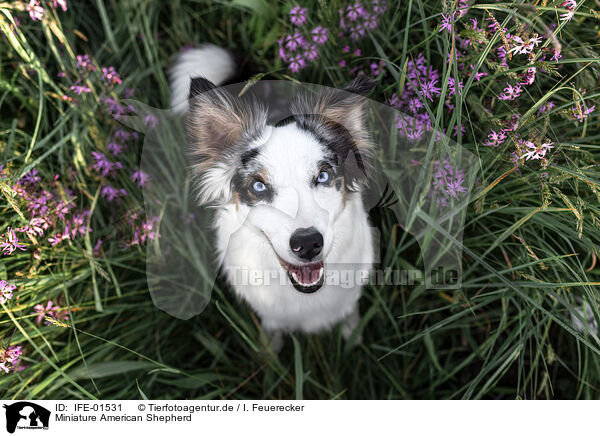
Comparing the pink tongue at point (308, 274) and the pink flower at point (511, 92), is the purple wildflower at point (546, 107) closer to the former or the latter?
the pink flower at point (511, 92)

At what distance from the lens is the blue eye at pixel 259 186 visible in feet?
4.28

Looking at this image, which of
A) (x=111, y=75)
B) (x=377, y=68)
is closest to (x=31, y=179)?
(x=111, y=75)

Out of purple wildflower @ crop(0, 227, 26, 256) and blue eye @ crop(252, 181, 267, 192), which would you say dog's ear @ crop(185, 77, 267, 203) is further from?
purple wildflower @ crop(0, 227, 26, 256)

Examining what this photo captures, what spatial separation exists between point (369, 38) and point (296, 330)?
58.7 inches

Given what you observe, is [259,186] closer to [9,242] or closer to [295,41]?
[295,41]

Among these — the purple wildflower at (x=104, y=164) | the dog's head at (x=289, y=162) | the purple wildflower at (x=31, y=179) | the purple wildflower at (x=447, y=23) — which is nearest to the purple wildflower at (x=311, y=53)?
the dog's head at (x=289, y=162)

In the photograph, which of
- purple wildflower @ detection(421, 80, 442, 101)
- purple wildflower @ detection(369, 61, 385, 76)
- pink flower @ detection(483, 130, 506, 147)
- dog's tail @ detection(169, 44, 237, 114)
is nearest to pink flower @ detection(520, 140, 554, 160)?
pink flower @ detection(483, 130, 506, 147)

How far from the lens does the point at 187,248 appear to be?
1973mm

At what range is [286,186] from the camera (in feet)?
4.15

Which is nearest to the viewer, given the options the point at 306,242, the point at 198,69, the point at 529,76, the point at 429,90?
the point at 306,242
